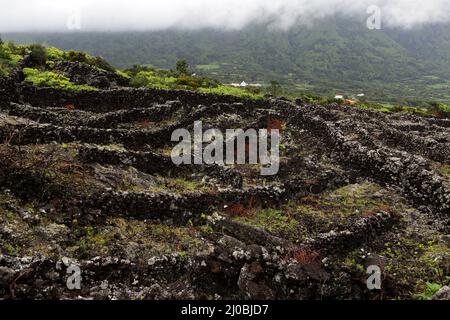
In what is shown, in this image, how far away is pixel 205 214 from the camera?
19.5 metres

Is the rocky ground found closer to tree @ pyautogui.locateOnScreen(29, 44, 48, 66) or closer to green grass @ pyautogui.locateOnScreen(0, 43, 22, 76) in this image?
green grass @ pyautogui.locateOnScreen(0, 43, 22, 76)

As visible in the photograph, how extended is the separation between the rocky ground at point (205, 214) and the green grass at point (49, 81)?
1783 mm

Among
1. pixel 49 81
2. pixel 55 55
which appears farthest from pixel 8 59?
pixel 55 55

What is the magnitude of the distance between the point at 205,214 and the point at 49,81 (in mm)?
20820

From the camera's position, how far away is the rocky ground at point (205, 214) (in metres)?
14.4

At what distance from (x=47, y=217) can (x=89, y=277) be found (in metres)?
3.98

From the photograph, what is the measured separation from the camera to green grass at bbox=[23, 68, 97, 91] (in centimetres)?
3247

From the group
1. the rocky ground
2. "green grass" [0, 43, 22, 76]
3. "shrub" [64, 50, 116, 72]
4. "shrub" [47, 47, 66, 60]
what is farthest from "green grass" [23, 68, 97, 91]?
"shrub" [64, 50, 116, 72]

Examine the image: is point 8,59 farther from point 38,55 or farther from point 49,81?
point 49,81

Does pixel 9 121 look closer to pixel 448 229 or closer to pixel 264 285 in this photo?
pixel 264 285

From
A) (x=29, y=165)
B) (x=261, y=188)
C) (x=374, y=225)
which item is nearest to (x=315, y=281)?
(x=374, y=225)

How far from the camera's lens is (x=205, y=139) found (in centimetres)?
2977

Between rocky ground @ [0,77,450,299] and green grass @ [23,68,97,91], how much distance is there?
1.78 m

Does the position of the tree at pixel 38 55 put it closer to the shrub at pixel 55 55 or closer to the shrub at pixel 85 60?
the shrub at pixel 55 55
